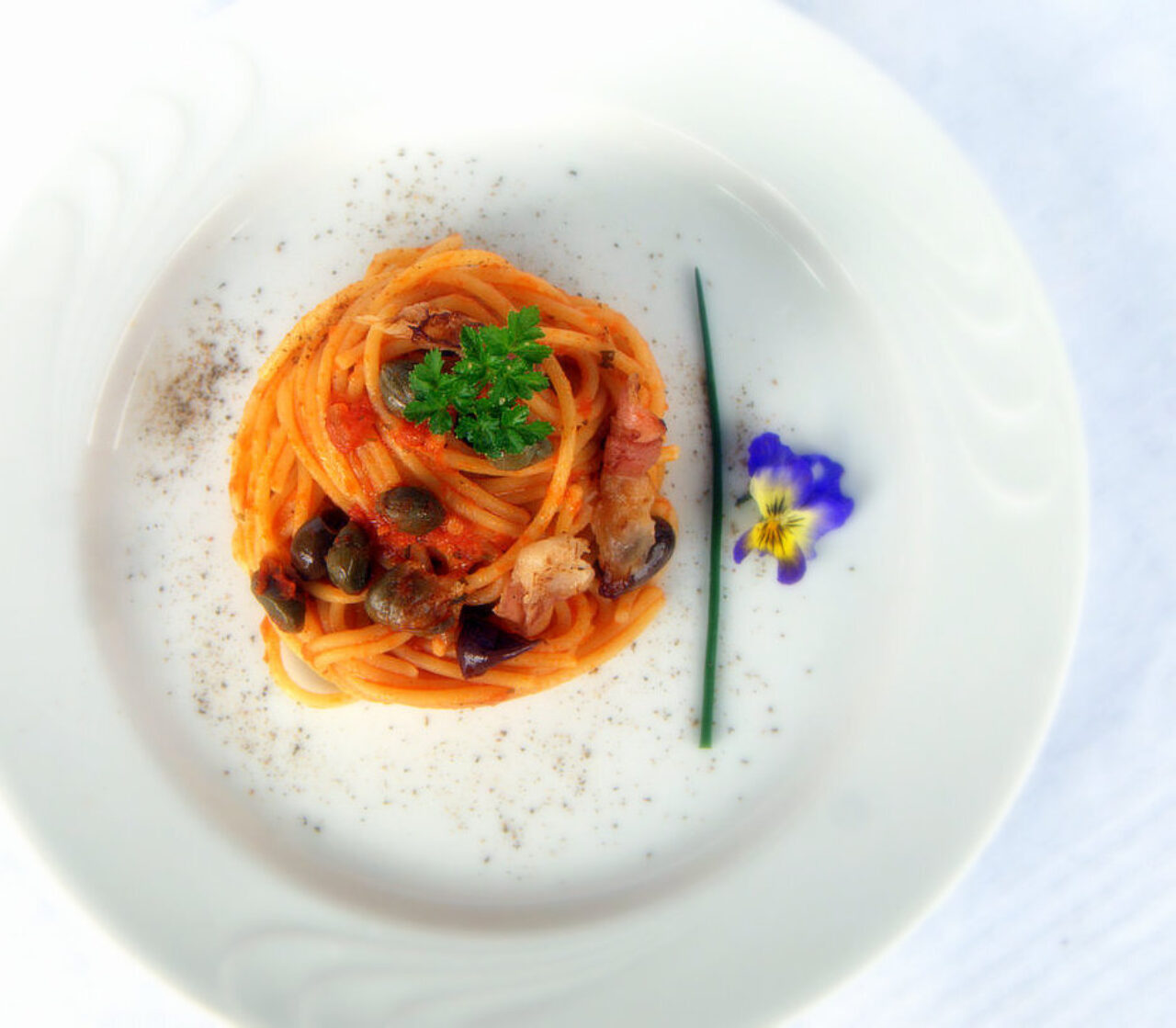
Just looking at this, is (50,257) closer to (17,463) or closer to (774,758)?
(17,463)

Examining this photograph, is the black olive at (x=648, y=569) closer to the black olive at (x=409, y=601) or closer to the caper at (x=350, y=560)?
the black olive at (x=409, y=601)

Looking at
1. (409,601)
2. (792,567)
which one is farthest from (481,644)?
(792,567)

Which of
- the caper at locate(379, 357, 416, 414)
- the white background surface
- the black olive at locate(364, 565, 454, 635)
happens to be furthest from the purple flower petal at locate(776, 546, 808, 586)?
the caper at locate(379, 357, 416, 414)

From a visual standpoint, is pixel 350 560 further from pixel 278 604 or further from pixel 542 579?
pixel 542 579

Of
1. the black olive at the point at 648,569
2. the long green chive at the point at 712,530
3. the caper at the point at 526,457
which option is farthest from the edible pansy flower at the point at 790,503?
the caper at the point at 526,457

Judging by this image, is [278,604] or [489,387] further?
[278,604]

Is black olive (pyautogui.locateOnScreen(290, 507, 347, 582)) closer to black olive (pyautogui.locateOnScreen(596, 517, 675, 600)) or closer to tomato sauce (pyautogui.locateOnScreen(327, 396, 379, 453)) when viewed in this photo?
tomato sauce (pyautogui.locateOnScreen(327, 396, 379, 453))

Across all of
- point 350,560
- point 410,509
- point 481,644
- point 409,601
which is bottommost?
point 481,644
